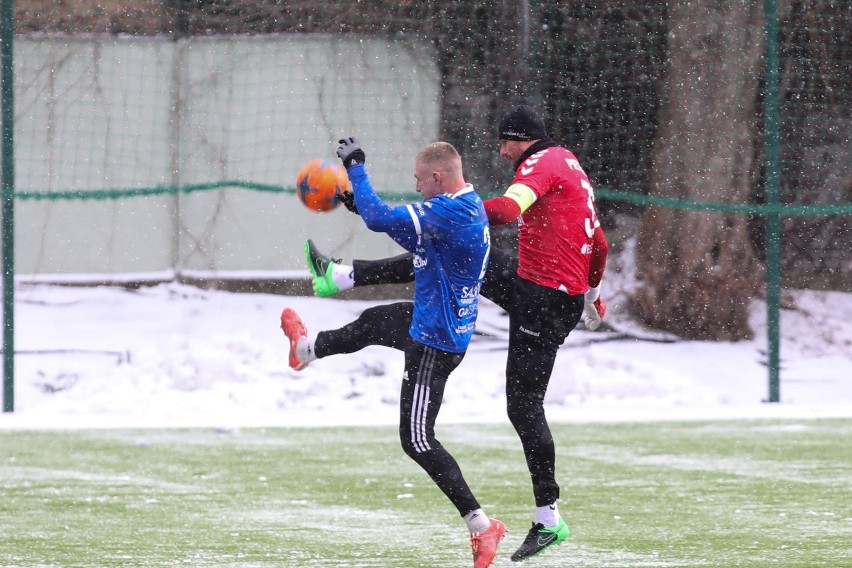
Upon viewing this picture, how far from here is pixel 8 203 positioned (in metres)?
10.8

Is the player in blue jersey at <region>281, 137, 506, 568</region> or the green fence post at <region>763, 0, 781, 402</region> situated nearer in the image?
the player in blue jersey at <region>281, 137, 506, 568</region>

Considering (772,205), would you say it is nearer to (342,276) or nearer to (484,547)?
(342,276)

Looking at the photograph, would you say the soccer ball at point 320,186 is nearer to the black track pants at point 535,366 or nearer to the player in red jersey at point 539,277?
the player in red jersey at point 539,277

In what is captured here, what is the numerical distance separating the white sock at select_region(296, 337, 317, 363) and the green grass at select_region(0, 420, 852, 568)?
814mm

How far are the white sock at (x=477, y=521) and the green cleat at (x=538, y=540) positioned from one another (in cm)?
38

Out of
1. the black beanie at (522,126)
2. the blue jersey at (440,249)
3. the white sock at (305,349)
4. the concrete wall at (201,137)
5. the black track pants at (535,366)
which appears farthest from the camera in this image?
the concrete wall at (201,137)

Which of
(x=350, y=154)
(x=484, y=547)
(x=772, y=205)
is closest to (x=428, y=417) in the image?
(x=484, y=547)

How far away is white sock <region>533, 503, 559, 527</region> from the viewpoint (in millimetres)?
6168

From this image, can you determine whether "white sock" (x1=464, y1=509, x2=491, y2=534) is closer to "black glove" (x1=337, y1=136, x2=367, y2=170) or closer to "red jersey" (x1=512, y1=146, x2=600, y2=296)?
"red jersey" (x1=512, y1=146, x2=600, y2=296)

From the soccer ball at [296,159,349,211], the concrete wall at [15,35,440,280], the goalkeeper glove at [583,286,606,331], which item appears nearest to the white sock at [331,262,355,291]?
the soccer ball at [296,159,349,211]

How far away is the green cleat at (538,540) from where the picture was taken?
6.10m

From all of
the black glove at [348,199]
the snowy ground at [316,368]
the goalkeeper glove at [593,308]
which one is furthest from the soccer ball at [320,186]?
the snowy ground at [316,368]

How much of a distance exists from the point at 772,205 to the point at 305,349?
18.9 feet

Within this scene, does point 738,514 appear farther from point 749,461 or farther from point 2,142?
point 2,142
